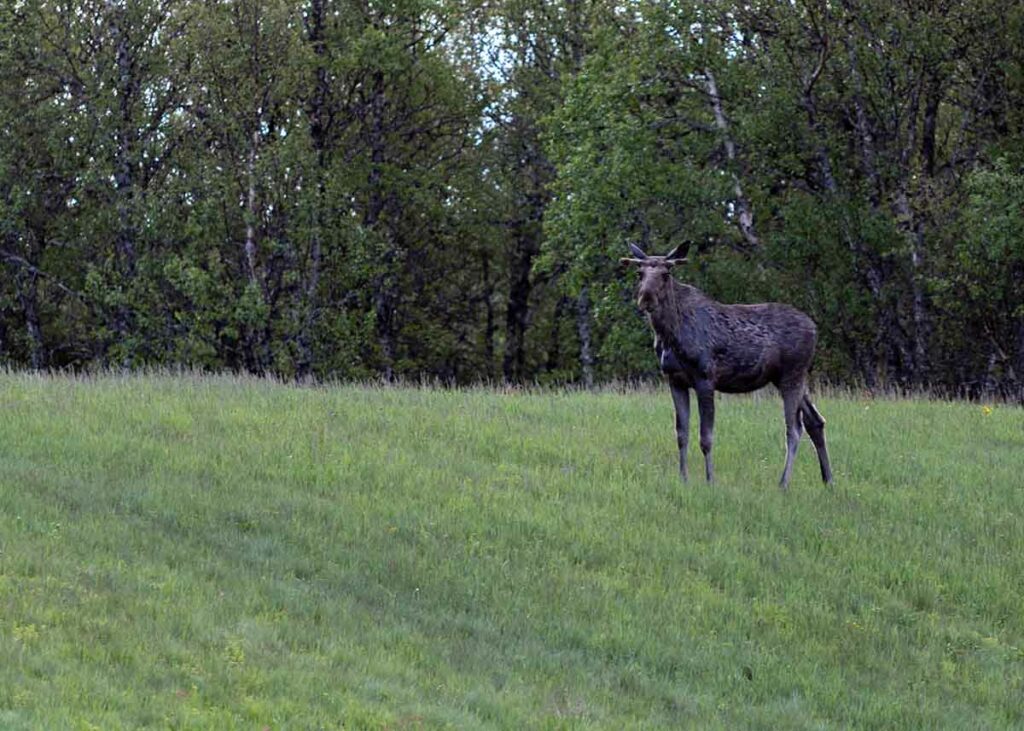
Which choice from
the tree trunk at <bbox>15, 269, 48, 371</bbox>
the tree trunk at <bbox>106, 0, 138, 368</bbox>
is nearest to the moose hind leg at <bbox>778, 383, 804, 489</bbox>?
the tree trunk at <bbox>106, 0, 138, 368</bbox>

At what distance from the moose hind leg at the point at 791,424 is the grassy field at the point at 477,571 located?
319mm

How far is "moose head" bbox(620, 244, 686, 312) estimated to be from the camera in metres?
16.2

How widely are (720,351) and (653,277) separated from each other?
1313 millimetres

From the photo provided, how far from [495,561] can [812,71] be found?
22.6 m

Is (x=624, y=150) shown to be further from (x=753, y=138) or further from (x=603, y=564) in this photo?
(x=603, y=564)

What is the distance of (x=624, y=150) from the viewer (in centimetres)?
3312

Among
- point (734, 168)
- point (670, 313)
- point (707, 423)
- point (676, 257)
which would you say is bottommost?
point (707, 423)

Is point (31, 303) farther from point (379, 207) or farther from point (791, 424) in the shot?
point (791, 424)

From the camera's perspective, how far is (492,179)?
45.7 metres

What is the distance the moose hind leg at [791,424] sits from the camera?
1678 centimetres

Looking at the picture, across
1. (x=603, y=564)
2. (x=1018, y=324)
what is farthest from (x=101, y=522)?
(x=1018, y=324)

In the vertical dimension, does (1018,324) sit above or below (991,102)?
below

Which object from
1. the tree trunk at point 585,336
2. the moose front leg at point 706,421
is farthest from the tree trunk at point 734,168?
the moose front leg at point 706,421

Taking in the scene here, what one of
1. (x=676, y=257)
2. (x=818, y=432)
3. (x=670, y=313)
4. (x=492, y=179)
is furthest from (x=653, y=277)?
(x=492, y=179)
